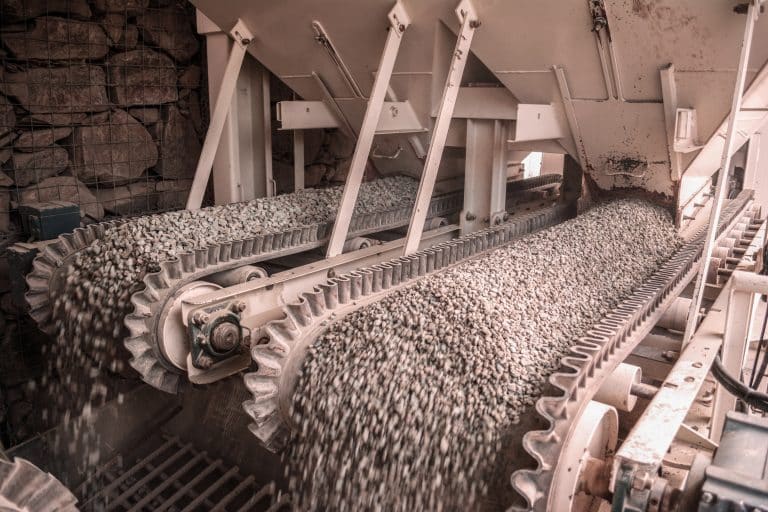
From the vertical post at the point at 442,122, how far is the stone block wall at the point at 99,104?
5.74 ft

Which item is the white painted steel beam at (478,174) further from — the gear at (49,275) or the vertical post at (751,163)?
the vertical post at (751,163)

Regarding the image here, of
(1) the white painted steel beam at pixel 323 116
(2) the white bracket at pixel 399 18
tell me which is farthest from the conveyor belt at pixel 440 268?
(2) the white bracket at pixel 399 18

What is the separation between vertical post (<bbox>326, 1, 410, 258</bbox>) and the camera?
2576 mm

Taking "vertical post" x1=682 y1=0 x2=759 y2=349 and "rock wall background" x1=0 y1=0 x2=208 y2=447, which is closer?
"vertical post" x1=682 y1=0 x2=759 y2=349

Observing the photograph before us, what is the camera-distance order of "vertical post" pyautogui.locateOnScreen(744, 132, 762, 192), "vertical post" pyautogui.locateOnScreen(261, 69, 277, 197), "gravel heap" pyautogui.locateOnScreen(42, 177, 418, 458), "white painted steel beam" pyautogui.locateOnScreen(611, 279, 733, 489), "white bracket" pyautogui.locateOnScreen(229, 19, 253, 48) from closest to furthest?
"white painted steel beam" pyautogui.locateOnScreen(611, 279, 733, 489)
"gravel heap" pyautogui.locateOnScreen(42, 177, 418, 458)
"white bracket" pyautogui.locateOnScreen(229, 19, 253, 48)
"vertical post" pyautogui.locateOnScreen(261, 69, 277, 197)
"vertical post" pyautogui.locateOnScreen(744, 132, 762, 192)

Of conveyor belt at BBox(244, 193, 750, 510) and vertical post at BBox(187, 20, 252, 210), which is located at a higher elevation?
vertical post at BBox(187, 20, 252, 210)

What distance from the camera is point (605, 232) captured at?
255 centimetres

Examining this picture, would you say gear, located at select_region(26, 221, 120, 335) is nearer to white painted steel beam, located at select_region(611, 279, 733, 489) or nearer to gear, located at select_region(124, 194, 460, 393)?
gear, located at select_region(124, 194, 460, 393)

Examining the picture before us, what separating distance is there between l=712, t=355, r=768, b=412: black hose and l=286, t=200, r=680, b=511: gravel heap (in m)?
0.34

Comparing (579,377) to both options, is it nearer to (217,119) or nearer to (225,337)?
(225,337)

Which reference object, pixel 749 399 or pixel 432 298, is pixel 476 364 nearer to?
pixel 432 298

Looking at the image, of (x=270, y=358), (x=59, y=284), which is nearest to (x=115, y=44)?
(x=59, y=284)

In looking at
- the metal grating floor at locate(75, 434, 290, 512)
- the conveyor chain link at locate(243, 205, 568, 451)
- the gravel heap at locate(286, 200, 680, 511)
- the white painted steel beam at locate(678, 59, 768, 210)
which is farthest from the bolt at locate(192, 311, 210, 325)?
the white painted steel beam at locate(678, 59, 768, 210)

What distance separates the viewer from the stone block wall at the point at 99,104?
2.94 meters
